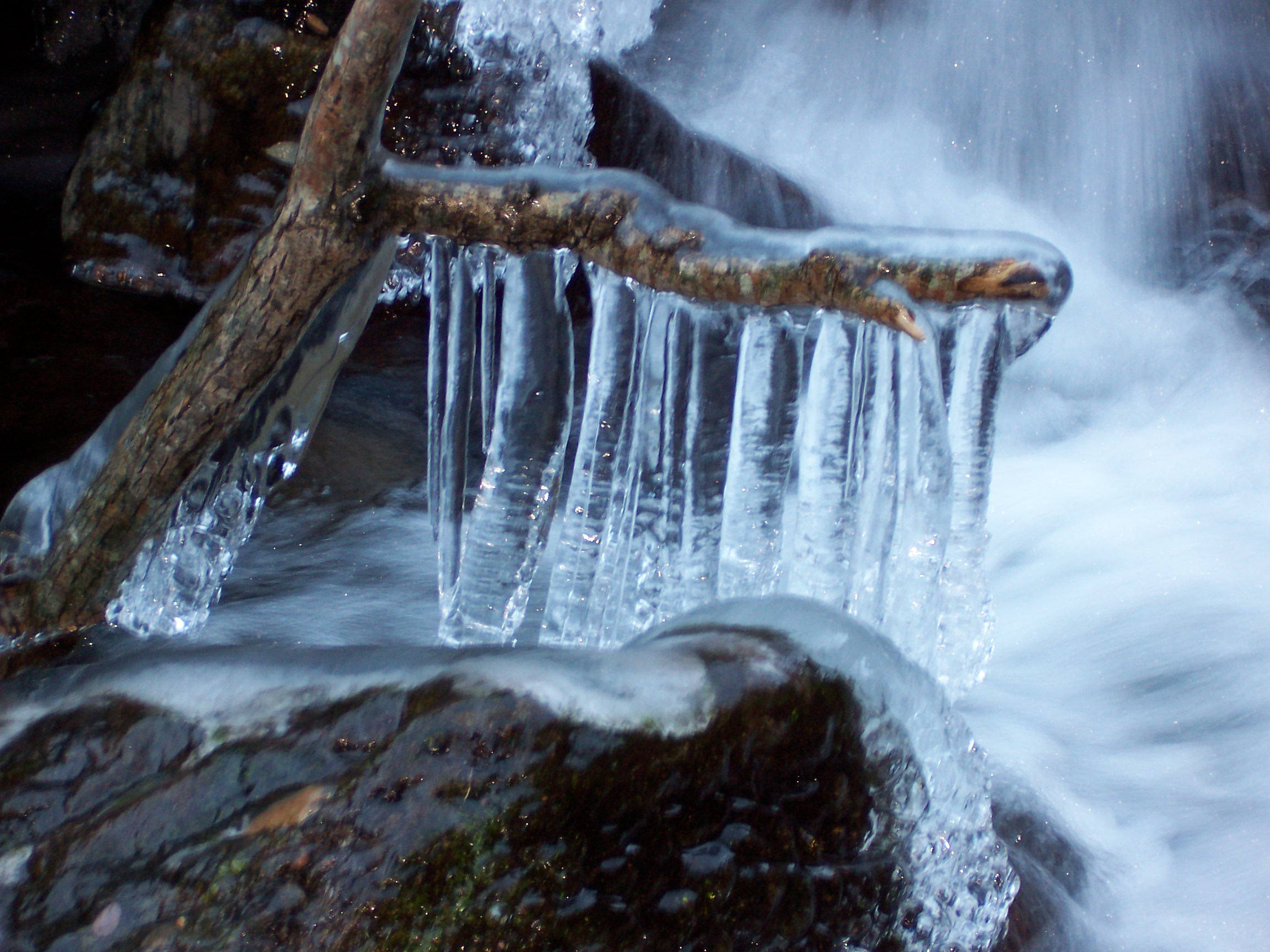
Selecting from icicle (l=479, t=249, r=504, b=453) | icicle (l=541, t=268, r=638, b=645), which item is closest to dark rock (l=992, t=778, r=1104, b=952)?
icicle (l=541, t=268, r=638, b=645)

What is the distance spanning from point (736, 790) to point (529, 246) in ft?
3.95

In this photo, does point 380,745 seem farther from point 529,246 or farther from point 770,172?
point 770,172

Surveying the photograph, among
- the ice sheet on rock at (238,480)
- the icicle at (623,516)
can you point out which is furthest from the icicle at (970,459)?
the ice sheet on rock at (238,480)

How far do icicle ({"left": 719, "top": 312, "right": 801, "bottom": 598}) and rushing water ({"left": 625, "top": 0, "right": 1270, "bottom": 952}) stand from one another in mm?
1233

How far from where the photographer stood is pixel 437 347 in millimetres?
2615

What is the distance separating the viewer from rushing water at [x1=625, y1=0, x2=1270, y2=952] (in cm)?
310

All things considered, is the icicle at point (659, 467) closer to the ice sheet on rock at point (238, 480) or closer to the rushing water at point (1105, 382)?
the ice sheet on rock at point (238, 480)

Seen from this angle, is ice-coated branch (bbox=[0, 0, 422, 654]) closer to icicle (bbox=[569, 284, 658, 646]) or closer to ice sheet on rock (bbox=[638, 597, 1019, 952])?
icicle (bbox=[569, 284, 658, 646])

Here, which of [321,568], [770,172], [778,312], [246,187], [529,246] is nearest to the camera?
[778,312]

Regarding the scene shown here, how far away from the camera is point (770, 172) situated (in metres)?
6.50

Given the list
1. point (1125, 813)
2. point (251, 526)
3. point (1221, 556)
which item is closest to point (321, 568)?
point (251, 526)

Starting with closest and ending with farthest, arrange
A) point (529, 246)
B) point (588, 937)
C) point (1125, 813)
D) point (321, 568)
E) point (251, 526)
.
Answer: point (588, 937) → point (529, 246) → point (251, 526) → point (1125, 813) → point (321, 568)

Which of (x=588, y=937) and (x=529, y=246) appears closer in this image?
(x=588, y=937)

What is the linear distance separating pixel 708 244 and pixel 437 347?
0.98 meters
